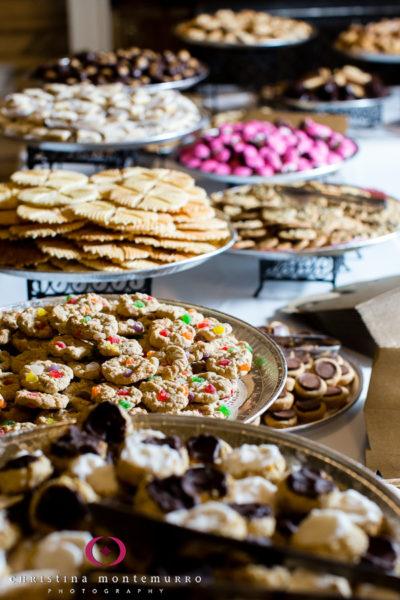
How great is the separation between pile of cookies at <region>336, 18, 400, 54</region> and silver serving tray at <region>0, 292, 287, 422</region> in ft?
10.1

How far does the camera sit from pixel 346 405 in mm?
1481

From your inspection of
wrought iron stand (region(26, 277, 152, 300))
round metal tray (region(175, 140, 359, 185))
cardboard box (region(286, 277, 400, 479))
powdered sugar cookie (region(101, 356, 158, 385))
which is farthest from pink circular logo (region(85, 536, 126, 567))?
round metal tray (region(175, 140, 359, 185))

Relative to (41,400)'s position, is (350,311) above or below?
below

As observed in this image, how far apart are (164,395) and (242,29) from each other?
3.45m

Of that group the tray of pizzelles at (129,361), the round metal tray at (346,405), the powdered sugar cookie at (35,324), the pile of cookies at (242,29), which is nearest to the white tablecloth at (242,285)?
the round metal tray at (346,405)

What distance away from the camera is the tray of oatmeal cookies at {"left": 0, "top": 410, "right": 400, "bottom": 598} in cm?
61

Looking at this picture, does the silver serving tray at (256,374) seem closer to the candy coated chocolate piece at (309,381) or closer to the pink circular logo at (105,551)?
the candy coated chocolate piece at (309,381)

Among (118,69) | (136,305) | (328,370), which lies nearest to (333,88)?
(118,69)

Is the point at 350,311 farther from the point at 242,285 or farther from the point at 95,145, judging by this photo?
the point at 95,145

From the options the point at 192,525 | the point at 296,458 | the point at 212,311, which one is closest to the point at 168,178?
the point at 212,311

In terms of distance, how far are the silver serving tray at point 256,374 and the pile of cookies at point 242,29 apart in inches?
111

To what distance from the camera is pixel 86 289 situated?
6.20 feet

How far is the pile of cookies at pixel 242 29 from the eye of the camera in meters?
3.96

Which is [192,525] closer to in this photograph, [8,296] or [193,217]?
[193,217]
